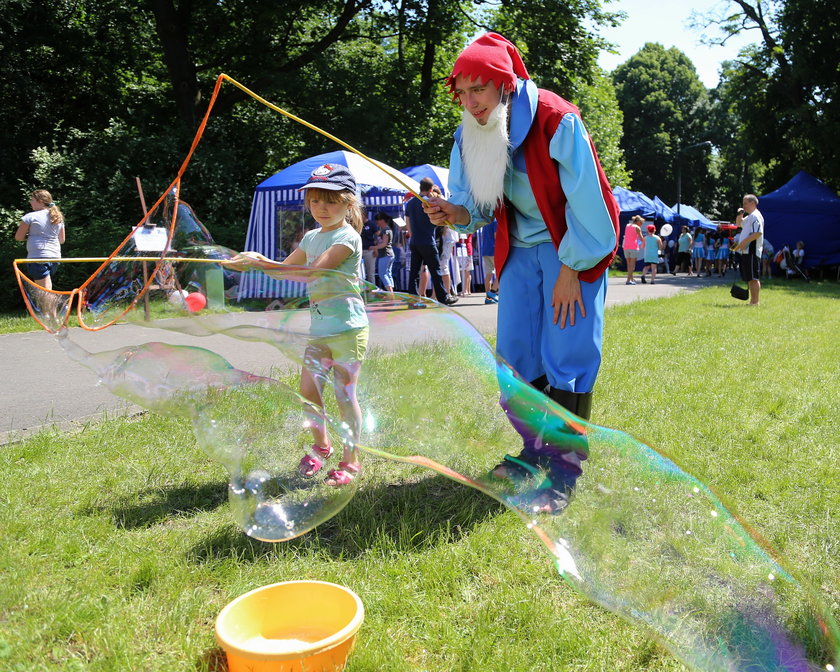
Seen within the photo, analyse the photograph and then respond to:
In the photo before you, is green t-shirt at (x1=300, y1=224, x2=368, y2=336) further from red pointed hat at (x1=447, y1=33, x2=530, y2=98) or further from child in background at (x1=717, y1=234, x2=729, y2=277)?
child in background at (x1=717, y1=234, x2=729, y2=277)

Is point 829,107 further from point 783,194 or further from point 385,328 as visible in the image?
point 385,328

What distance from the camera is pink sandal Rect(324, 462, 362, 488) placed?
2.69m

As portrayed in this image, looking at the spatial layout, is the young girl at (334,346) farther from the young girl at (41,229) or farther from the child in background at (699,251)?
the child in background at (699,251)

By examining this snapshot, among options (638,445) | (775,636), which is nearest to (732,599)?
(775,636)

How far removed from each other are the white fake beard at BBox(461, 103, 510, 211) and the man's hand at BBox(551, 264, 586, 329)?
1.39ft

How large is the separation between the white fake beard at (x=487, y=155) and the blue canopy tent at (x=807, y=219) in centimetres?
2360

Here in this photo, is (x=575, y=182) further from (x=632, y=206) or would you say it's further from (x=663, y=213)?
(x=663, y=213)

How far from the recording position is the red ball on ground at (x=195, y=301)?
10.2 ft

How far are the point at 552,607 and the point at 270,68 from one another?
17.6 meters

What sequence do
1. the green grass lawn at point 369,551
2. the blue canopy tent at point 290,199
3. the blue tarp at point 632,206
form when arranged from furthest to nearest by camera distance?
the blue tarp at point 632,206 → the blue canopy tent at point 290,199 → the green grass lawn at point 369,551

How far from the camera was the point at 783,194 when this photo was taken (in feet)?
77.0

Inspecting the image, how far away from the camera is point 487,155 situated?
9.41ft

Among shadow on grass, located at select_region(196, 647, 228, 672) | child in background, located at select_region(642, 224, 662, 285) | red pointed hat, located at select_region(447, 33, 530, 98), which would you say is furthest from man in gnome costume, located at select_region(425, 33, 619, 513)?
child in background, located at select_region(642, 224, 662, 285)

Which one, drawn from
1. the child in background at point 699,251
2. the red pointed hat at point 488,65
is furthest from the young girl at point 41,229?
the child in background at point 699,251
